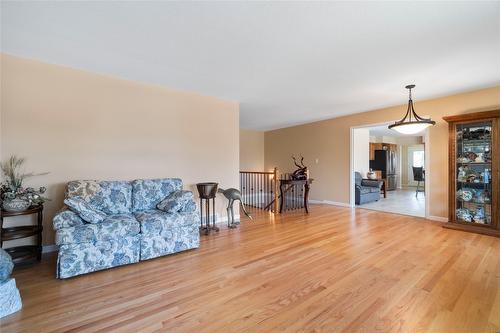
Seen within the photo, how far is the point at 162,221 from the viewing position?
2.86 metres

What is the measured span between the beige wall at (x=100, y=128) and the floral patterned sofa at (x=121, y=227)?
0.38 metres

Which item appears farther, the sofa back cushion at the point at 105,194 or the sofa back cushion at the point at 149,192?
the sofa back cushion at the point at 149,192

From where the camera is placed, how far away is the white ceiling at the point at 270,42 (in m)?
1.93

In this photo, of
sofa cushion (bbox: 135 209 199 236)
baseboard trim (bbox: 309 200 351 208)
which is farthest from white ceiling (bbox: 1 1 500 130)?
baseboard trim (bbox: 309 200 351 208)

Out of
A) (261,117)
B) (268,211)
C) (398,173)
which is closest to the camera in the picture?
(268,211)

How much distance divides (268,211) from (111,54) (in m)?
4.33

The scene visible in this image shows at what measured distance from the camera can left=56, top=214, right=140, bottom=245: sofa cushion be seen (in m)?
2.31

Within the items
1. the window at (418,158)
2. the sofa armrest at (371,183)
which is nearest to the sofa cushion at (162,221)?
the sofa armrest at (371,183)

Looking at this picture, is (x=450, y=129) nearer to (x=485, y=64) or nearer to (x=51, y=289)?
(x=485, y=64)

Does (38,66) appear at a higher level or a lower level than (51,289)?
higher

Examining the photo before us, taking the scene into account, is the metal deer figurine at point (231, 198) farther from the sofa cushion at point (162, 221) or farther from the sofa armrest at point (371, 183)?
the sofa armrest at point (371, 183)

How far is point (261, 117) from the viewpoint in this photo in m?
6.22

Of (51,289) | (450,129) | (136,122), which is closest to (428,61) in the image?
(450,129)

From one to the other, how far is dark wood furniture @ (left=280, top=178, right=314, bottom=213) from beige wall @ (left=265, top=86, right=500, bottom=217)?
80cm
